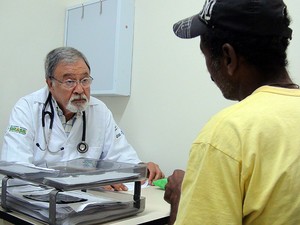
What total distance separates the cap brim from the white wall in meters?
0.96

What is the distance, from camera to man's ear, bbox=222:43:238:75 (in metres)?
0.64

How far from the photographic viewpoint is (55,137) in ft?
5.77

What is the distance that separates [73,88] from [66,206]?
0.83 metres

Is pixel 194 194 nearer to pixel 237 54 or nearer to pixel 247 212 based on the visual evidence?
pixel 247 212

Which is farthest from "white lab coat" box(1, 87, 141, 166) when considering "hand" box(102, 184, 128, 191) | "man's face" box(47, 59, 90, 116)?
"hand" box(102, 184, 128, 191)

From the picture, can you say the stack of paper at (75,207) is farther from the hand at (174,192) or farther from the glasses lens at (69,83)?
the glasses lens at (69,83)

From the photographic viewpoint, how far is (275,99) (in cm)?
57

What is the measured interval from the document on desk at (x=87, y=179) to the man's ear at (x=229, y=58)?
58 cm

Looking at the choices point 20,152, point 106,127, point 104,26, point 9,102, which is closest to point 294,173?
point 20,152

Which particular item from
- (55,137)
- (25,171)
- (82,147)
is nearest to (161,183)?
(82,147)

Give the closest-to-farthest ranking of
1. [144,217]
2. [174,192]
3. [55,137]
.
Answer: [174,192] → [144,217] → [55,137]

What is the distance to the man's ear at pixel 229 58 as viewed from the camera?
0.64m

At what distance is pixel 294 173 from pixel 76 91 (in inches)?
54.3

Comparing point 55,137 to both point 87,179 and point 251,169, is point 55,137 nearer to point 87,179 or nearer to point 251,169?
point 87,179
